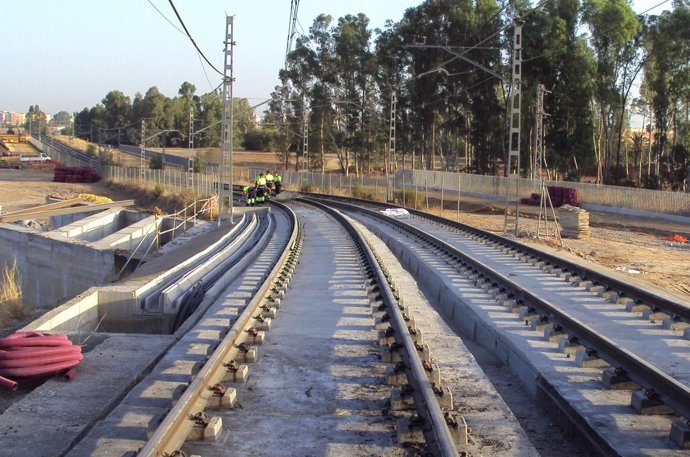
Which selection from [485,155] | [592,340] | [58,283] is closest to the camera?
[592,340]

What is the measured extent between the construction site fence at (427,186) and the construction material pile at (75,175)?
1403 millimetres

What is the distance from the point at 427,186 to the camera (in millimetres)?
62656

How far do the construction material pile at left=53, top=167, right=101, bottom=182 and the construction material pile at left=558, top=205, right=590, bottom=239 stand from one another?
205ft

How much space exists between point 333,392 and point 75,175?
3120 inches

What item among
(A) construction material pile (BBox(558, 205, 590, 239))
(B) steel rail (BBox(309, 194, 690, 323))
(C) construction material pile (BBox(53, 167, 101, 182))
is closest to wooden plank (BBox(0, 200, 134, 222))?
(B) steel rail (BBox(309, 194, 690, 323))

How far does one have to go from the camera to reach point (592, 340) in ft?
24.2

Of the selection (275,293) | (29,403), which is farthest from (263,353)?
(275,293)

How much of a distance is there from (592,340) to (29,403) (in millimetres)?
5363

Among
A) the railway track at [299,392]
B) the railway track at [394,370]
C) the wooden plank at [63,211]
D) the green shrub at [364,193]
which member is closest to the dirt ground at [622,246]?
the railway track at [394,370]

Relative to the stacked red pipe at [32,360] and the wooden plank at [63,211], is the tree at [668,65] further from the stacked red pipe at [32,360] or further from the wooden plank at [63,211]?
the stacked red pipe at [32,360]

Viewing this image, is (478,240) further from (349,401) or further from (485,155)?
(485,155)

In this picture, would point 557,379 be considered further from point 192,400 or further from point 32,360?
point 32,360

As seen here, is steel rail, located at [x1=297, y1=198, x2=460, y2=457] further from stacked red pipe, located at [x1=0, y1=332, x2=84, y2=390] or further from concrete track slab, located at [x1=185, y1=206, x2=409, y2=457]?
stacked red pipe, located at [x1=0, y1=332, x2=84, y2=390]

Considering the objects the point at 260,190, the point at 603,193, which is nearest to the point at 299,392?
the point at 260,190
